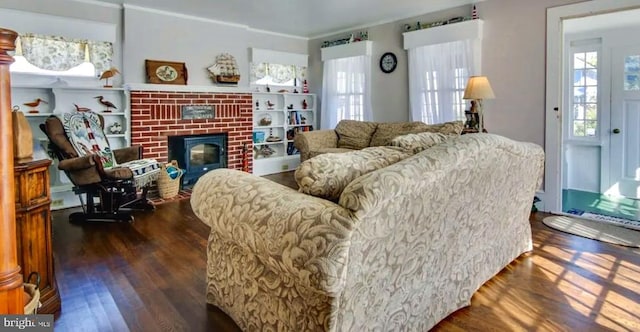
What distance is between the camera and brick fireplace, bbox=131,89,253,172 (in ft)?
15.6

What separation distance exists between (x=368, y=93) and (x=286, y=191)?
4.68m

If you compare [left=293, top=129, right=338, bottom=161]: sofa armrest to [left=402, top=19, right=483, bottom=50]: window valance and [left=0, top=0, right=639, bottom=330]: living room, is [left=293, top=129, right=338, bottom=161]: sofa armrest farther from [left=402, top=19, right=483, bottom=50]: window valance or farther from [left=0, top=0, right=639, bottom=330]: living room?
[left=402, top=19, right=483, bottom=50]: window valance

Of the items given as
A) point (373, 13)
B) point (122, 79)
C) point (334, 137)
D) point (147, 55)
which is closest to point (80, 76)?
point (122, 79)

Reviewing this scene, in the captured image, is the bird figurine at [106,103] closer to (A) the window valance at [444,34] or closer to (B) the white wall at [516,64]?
(A) the window valance at [444,34]

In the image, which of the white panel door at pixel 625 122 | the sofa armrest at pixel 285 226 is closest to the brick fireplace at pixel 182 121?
the sofa armrest at pixel 285 226

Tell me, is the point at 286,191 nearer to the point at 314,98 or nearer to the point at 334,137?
the point at 334,137

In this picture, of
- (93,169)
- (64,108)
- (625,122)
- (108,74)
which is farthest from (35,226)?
(625,122)

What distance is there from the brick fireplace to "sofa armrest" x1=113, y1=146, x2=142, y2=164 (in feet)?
1.42

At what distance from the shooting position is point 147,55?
490 cm

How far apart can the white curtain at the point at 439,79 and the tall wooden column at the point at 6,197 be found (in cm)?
468

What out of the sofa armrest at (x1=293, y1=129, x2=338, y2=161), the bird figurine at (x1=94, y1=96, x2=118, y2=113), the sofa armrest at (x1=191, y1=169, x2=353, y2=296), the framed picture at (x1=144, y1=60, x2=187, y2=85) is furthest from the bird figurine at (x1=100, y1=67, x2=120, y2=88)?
the sofa armrest at (x1=191, y1=169, x2=353, y2=296)

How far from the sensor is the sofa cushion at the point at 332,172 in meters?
1.52

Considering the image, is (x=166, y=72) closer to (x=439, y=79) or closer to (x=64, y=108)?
(x=64, y=108)

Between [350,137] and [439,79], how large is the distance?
143 cm
